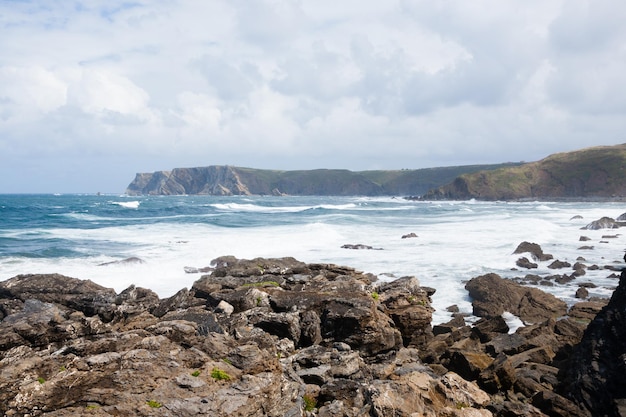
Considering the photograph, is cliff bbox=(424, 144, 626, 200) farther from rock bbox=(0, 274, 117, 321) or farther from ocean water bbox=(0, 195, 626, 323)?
rock bbox=(0, 274, 117, 321)

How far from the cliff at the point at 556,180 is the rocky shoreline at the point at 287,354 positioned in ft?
472

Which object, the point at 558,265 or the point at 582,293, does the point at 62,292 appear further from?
the point at 558,265

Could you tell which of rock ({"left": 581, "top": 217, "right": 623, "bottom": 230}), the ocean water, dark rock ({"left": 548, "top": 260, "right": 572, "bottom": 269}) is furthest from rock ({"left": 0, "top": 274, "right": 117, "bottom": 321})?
rock ({"left": 581, "top": 217, "right": 623, "bottom": 230})

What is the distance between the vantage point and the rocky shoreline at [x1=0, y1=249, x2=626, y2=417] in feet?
20.7

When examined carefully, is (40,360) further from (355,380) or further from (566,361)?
(566,361)

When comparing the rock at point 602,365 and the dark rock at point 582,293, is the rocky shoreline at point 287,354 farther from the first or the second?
the dark rock at point 582,293

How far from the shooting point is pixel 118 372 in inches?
252

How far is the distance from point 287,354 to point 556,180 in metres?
163

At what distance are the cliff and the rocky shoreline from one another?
144 meters

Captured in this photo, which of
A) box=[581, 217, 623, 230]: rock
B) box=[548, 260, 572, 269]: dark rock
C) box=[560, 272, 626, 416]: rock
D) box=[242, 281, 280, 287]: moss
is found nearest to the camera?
→ box=[560, 272, 626, 416]: rock

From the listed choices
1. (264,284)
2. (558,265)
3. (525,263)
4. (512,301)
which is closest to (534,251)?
(525,263)

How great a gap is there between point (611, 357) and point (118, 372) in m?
10.1

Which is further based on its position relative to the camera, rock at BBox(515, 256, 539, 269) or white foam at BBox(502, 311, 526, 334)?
rock at BBox(515, 256, 539, 269)

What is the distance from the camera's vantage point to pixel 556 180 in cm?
15050
